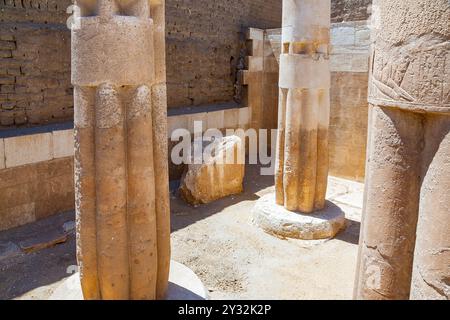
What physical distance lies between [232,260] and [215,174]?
2321 mm

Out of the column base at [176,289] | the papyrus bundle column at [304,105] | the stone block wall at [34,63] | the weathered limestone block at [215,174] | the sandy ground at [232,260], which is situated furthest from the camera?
the weathered limestone block at [215,174]

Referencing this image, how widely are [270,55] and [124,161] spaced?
7648 mm

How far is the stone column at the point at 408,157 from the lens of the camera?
1.71 metres

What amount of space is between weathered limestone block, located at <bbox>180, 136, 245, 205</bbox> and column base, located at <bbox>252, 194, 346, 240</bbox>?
4.22 ft

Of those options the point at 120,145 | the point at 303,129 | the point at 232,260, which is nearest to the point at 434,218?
the point at 120,145

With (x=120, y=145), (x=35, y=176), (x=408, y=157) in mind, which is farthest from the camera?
(x=35, y=176)

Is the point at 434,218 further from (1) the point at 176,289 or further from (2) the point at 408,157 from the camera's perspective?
(1) the point at 176,289

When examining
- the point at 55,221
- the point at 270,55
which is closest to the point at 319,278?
the point at 55,221

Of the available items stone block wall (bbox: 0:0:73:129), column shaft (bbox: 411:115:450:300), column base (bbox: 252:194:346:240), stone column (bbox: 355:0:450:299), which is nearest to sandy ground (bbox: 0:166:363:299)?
column base (bbox: 252:194:346:240)

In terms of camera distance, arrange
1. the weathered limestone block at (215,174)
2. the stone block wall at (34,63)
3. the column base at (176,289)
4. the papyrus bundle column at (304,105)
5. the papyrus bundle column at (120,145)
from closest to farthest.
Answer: the papyrus bundle column at (120,145)
the column base at (176,289)
the papyrus bundle column at (304,105)
the stone block wall at (34,63)
the weathered limestone block at (215,174)

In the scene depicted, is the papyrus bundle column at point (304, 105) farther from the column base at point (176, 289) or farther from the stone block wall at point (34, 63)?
the stone block wall at point (34, 63)

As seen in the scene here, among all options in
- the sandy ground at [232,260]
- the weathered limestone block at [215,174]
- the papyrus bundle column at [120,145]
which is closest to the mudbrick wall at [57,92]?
the sandy ground at [232,260]

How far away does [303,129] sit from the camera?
19.2 ft
